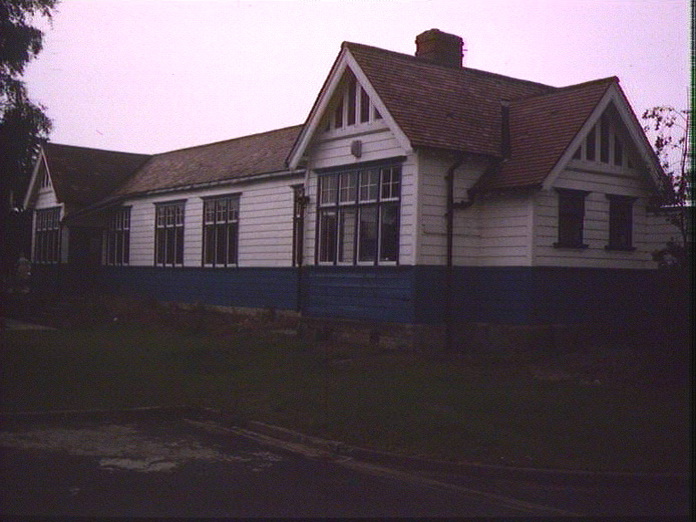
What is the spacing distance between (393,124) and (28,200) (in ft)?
89.1

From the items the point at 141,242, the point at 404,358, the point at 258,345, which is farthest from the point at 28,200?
the point at 404,358

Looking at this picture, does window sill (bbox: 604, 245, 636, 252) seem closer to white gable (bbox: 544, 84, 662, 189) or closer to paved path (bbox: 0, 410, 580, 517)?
white gable (bbox: 544, 84, 662, 189)

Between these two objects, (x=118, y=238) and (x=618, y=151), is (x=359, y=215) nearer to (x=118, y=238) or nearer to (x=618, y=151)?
(x=618, y=151)

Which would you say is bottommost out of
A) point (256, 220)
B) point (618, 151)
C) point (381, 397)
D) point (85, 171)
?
point (381, 397)

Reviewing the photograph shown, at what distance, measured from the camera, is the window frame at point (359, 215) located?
62.8ft

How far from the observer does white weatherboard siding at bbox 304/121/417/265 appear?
60.7 ft

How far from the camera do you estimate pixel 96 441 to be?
33.0 ft

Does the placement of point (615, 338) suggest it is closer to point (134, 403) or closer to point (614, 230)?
point (614, 230)

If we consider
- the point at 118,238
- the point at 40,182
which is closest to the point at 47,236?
the point at 40,182

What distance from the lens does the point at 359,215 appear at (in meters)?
20.1

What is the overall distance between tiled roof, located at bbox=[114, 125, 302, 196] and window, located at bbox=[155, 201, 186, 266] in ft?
2.92

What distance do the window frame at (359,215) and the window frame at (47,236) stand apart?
61.5 ft

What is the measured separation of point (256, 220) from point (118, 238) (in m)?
11.1

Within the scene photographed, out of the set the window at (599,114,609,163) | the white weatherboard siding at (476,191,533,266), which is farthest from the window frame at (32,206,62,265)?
the window at (599,114,609,163)
